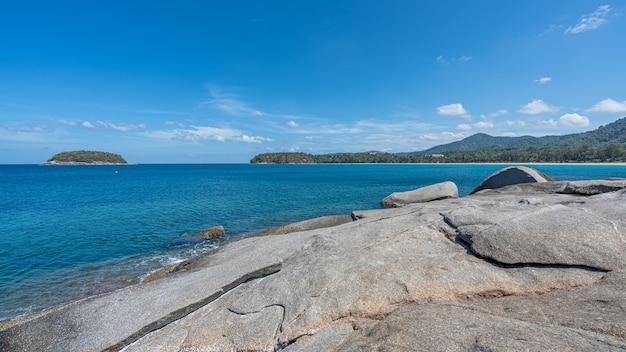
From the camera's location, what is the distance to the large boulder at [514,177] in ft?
97.6

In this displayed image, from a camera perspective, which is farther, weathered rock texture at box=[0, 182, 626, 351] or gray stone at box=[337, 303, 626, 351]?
weathered rock texture at box=[0, 182, 626, 351]

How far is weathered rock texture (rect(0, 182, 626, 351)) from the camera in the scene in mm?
5957

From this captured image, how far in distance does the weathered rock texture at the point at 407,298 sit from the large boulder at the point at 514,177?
20.6 m

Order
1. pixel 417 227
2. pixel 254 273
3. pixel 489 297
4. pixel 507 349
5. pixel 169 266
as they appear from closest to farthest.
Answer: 1. pixel 507 349
2. pixel 489 297
3. pixel 254 273
4. pixel 417 227
5. pixel 169 266

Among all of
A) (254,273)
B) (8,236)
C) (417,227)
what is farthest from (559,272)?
(8,236)

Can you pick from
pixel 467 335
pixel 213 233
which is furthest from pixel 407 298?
pixel 213 233

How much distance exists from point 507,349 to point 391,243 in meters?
6.31

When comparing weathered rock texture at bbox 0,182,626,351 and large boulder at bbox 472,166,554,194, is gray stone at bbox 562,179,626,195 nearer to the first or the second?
large boulder at bbox 472,166,554,194

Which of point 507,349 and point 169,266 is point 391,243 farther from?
point 169,266

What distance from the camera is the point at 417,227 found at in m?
12.3

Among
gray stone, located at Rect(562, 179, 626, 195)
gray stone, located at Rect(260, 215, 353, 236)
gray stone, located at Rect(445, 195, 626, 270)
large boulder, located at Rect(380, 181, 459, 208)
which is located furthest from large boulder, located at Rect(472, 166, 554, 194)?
gray stone, located at Rect(445, 195, 626, 270)

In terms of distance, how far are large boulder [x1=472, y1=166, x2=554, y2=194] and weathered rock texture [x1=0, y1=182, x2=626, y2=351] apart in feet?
67.4

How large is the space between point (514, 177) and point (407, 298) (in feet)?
98.4

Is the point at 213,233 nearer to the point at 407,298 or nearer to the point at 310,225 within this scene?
the point at 310,225
